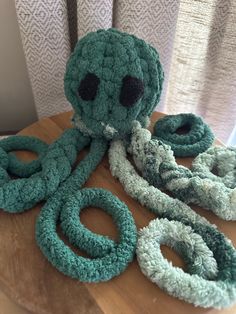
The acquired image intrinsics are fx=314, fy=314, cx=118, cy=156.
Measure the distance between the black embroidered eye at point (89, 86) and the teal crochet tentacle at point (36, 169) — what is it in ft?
0.34

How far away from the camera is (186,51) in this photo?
73cm

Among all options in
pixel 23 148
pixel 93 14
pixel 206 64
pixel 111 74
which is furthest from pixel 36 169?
pixel 206 64

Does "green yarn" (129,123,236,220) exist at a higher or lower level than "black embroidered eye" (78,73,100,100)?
lower

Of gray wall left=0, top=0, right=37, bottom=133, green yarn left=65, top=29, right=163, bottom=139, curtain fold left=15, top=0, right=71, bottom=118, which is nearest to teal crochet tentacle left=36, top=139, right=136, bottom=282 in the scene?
green yarn left=65, top=29, right=163, bottom=139

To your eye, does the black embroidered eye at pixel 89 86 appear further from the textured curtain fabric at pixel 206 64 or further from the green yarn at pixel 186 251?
the textured curtain fabric at pixel 206 64

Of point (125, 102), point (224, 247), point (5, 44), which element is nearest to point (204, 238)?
point (224, 247)

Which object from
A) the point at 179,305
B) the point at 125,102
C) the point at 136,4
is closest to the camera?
the point at 179,305

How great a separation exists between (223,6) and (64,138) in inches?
16.8

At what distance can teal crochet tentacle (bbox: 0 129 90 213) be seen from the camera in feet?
1.55

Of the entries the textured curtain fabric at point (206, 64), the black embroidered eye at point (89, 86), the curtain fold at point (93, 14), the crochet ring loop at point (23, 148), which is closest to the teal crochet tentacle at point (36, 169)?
the crochet ring loop at point (23, 148)

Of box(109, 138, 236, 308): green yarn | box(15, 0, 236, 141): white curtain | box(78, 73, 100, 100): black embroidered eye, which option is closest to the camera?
box(109, 138, 236, 308): green yarn

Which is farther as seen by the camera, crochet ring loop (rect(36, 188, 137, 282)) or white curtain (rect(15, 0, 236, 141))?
white curtain (rect(15, 0, 236, 141))

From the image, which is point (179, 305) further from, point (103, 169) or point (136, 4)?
point (136, 4)

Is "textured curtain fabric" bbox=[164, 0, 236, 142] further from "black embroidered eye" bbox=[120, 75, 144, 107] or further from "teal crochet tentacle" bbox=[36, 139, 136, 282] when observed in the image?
"teal crochet tentacle" bbox=[36, 139, 136, 282]
